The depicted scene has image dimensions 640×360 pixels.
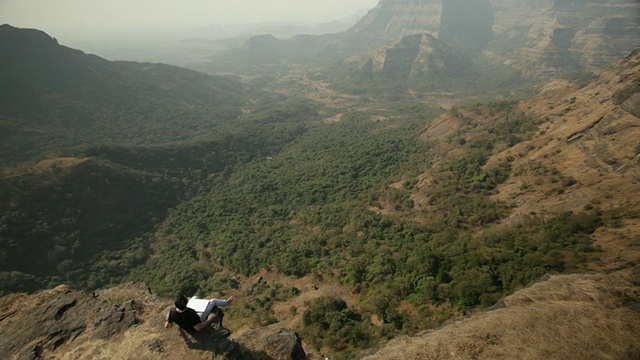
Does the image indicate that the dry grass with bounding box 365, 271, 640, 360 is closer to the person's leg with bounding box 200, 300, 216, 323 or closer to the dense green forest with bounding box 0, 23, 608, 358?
the dense green forest with bounding box 0, 23, 608, 358

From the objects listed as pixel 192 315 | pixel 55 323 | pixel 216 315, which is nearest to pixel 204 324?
pixel 216 315

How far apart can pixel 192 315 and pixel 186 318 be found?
0.23 m

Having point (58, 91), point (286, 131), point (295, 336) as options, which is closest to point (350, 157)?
point (286, 131)

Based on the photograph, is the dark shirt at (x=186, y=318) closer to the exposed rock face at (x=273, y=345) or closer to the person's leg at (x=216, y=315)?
the person's leg at (x=216, y=315)

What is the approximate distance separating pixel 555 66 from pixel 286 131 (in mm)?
160882

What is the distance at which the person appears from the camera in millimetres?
11297

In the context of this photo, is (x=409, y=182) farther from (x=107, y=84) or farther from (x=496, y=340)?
(x=107, y=84)

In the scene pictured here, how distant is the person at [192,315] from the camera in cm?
1130

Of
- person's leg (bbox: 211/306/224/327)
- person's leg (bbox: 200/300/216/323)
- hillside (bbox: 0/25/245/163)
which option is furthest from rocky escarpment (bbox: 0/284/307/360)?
hillside (bbox: 0/25/245/163)

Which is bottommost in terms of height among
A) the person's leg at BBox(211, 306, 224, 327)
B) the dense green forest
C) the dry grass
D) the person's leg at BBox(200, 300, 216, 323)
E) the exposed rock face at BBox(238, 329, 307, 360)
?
the dense green forest

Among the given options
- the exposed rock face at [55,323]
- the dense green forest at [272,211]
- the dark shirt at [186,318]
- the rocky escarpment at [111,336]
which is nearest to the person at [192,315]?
the dark shirt at [186,318]

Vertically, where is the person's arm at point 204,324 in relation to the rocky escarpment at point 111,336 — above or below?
above

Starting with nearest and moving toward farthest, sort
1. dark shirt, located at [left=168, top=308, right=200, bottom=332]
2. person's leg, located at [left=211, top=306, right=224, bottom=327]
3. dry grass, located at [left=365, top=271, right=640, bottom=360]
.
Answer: dark shirt, located at [left=168, top=308, right=200, bottom=332], dry grass, located at [left=365, top=271, right=640, bottom=360], person's leg, located at [left=211, top=306, right=224, bottom=327]

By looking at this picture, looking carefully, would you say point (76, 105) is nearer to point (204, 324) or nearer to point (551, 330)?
point (204, 324)
